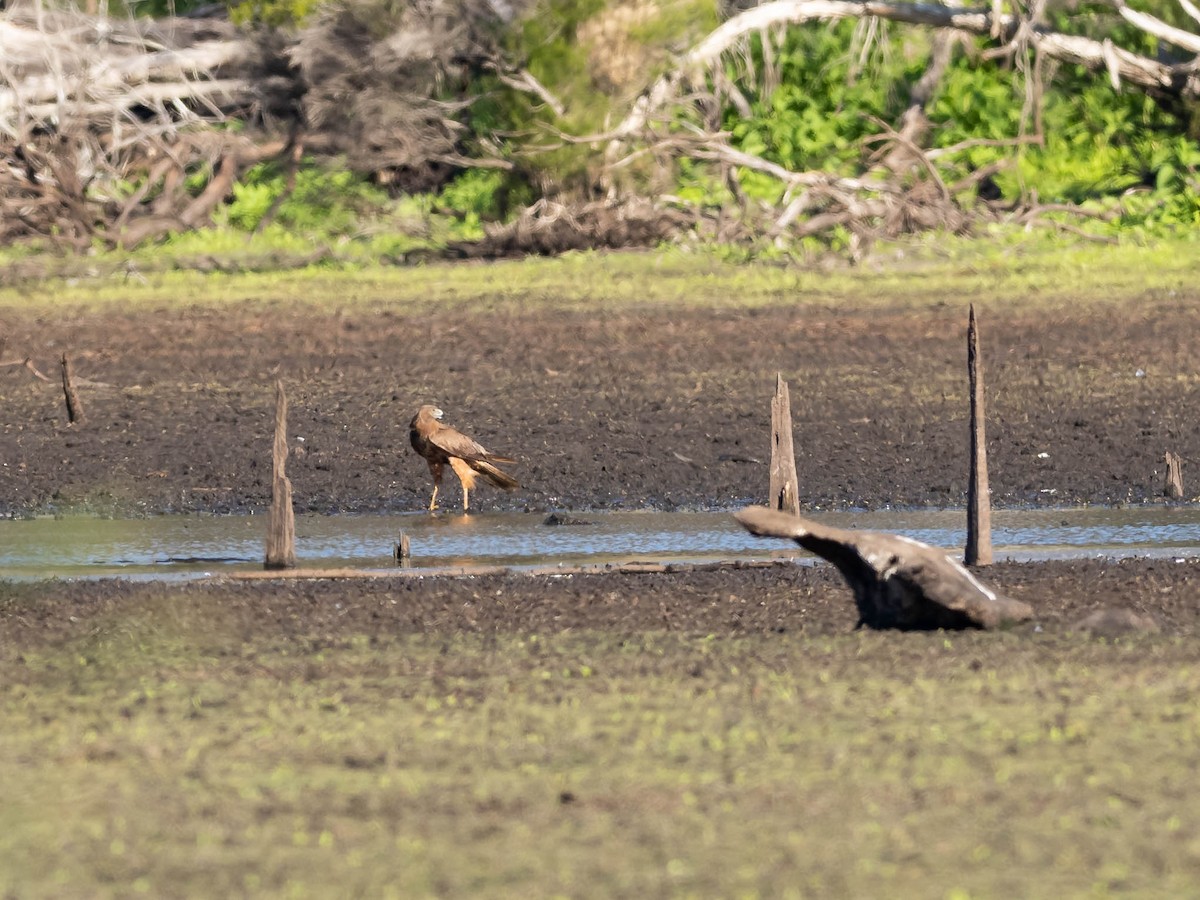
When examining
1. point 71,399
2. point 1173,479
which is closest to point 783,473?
point 1173,479

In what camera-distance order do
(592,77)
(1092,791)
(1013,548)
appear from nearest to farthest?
1. (1092,791)
2. (1013,548)
3. (592,77)

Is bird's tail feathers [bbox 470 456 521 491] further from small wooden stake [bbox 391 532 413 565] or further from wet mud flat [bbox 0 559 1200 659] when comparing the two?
wet mud flat [bbox 0 559 1200 659]

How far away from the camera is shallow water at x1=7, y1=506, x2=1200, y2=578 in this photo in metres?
10.0

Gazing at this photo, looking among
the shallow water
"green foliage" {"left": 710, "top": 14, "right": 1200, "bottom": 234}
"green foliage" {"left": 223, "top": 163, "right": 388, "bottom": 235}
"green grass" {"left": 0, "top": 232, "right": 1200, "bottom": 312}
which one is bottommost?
the shallow water

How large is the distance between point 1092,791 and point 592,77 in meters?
17.9

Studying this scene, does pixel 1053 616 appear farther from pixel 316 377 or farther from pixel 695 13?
pixel 695 13

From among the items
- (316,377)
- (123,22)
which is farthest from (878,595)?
(123,22)

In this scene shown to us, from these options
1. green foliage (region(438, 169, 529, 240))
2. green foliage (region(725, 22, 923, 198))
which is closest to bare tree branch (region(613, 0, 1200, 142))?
green foliage (region(725, 22, 923, 198))

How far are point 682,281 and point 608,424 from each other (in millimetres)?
6315

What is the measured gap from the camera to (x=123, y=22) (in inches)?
980

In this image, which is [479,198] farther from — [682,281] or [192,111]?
[682,281]

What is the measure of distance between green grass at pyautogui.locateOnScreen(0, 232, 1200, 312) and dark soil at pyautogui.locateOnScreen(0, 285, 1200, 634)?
2.42ft

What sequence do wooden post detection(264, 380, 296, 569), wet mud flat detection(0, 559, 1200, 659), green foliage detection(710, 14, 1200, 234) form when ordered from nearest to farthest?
wet mud flat detection(0, 559, 1200, 659) → wooden post detection(264, 380, 296, 569) → green foliage detection(710, 14, 1200, 234)

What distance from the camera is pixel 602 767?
5.73 m
